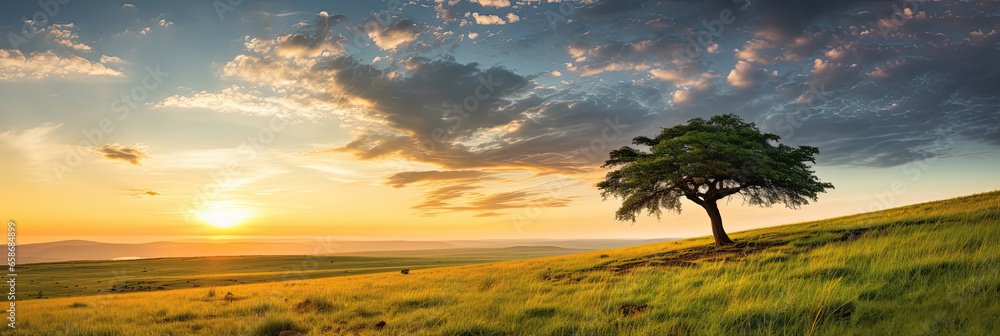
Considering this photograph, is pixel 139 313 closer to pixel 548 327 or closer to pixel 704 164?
pixel 548 327

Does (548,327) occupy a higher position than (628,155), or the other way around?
(628,155)

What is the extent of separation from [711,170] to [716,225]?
4.46 m

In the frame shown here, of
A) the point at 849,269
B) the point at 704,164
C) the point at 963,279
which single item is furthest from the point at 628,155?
the point at 963,279

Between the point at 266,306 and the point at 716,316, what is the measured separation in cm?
1272

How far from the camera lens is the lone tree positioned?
79.0 ft

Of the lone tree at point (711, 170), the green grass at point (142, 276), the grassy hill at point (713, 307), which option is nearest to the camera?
the grassy hill at point (713, 307)

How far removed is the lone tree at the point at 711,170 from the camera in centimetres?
2409

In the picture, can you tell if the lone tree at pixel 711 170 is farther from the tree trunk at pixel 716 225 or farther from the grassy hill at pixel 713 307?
the grassy hill at pixel 713 307

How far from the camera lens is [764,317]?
284 inches

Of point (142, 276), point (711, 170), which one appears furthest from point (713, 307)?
point (142, 276)

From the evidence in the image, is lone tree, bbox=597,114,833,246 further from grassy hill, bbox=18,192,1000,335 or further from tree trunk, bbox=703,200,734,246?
grassy hill, bbox=18,192,1000,335

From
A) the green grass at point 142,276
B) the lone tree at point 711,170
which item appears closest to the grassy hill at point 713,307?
the lone tree at point 711,170

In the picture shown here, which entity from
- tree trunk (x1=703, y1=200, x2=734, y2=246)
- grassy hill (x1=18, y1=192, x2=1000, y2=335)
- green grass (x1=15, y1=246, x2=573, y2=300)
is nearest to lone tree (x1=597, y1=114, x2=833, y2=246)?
tree trunk (x1=703, y1=200, x2=734, y2=246)

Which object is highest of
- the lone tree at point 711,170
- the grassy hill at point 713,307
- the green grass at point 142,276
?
the lone tree at point 711,170
